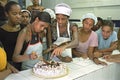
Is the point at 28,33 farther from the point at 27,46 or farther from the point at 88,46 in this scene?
the point at 88,46

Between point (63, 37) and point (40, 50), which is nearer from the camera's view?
point (40, 50)

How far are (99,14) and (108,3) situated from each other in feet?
1.17

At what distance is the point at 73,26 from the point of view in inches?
66.6

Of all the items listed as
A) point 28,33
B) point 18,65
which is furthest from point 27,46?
point 18,65

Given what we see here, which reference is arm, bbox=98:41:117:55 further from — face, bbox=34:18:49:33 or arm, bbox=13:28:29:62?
arm, bbox=13:28:29:62

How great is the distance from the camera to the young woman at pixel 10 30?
62.2 inches

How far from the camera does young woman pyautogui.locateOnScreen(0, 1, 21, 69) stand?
1580 millimetres

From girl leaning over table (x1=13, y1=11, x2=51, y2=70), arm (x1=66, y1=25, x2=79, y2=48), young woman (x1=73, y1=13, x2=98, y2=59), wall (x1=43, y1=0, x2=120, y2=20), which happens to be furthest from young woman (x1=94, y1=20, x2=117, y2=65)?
wall (x1=43, y1=0, x2=120, y2=20)

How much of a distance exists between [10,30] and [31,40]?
33 centimetres

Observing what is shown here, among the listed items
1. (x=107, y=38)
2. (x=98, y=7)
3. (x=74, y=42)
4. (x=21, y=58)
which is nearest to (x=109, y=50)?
(x=107, y=38)

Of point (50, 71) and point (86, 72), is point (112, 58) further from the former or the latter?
point (50, 71)

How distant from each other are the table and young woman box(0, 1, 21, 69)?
1.35 feet

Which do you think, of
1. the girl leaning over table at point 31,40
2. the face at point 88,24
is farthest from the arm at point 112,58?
the girl leaning over table at point 31,40

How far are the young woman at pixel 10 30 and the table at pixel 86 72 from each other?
0.41 m
